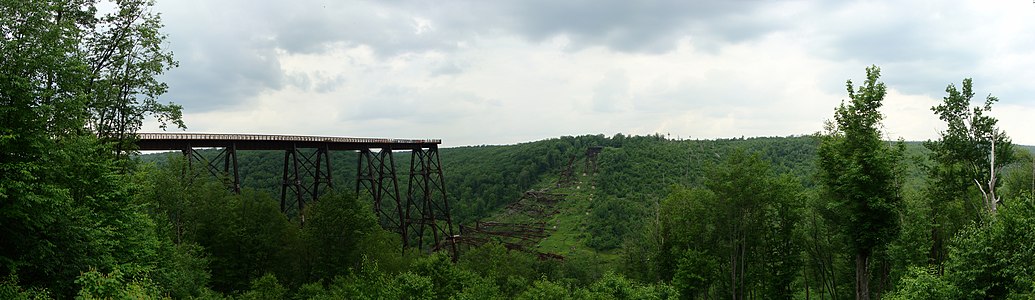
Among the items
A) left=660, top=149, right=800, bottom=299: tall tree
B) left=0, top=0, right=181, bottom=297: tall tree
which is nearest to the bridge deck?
left=0, top=0, right=181, bottom=297: tall tree

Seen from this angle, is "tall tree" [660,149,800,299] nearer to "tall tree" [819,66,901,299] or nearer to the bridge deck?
"tall tree" [819,66,901,299]

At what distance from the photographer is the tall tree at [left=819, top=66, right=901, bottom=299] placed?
17547 millimetres

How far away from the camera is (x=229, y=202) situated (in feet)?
78.4

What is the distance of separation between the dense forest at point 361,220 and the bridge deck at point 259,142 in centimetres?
136

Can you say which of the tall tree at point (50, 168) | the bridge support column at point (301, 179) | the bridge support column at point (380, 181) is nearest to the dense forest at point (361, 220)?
the tall tree at point (50, 168)

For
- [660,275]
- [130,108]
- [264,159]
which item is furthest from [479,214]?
[130,108]

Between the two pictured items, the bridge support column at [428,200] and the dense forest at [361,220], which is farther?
the bridge support column at [428,200]

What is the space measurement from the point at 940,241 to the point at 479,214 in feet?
246

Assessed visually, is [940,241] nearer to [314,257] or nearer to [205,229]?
[314,257]

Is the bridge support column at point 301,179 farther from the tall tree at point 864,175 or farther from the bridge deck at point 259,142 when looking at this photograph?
the tall tree at point 864,175

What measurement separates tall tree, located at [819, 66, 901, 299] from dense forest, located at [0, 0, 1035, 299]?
0.07 metres

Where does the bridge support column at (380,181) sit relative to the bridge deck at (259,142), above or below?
below

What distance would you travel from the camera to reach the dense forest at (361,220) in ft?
39.9

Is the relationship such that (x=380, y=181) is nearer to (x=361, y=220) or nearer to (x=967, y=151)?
(x=361, y=220)
